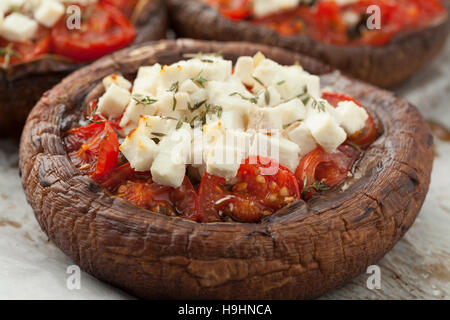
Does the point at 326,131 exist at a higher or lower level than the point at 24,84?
higher

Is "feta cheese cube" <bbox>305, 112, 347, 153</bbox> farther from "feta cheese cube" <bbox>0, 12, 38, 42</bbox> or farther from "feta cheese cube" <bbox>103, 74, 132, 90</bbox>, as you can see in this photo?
"feta cheese cube" <bbox>0, 12, 38, 42</bbox>

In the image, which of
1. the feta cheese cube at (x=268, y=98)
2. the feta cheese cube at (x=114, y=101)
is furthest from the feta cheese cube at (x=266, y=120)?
the feta cheese cube at (x=114, y=101)

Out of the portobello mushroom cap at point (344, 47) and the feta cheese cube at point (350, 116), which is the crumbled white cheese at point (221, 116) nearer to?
the feta cheese cube at point (350, 116)

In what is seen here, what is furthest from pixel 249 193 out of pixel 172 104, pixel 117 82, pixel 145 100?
pixel 117 82

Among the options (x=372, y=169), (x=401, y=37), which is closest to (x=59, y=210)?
(x=372, y=169)

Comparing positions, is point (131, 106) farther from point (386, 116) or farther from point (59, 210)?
point (386, 116)

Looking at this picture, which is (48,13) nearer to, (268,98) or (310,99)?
(268,98)
